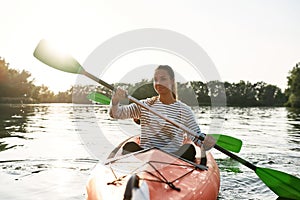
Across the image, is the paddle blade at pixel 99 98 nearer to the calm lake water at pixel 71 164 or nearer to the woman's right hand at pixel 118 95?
the calm lake water at pixel 71 164

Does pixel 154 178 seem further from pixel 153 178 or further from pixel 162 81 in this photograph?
pixel 162 81

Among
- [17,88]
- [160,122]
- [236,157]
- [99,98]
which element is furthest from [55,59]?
[17,88]

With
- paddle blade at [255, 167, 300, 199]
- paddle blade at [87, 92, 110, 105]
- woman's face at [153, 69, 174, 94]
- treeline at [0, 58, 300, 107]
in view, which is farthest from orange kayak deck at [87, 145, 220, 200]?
treeline at [0, 58, 300, 107]

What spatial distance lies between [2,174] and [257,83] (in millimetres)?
63947

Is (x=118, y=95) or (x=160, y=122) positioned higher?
(x=118, y=95)

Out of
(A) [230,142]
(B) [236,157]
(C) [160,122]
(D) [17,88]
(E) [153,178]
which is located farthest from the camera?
(D) [17,88]

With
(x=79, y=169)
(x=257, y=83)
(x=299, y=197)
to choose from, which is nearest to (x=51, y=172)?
(x=79, y=169)

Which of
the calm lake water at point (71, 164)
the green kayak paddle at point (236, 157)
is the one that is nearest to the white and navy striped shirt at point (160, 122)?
the green kayak paddle at point (236, 157)

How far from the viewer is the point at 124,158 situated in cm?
362

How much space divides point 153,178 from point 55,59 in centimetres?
217

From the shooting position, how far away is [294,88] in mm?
50812

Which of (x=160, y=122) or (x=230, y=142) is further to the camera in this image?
(x=230, y=142)

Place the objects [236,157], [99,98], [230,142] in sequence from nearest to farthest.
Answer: [236,157]
[230,142]
[99,98]

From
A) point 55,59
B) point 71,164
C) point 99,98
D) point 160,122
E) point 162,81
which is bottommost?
point 71,164
